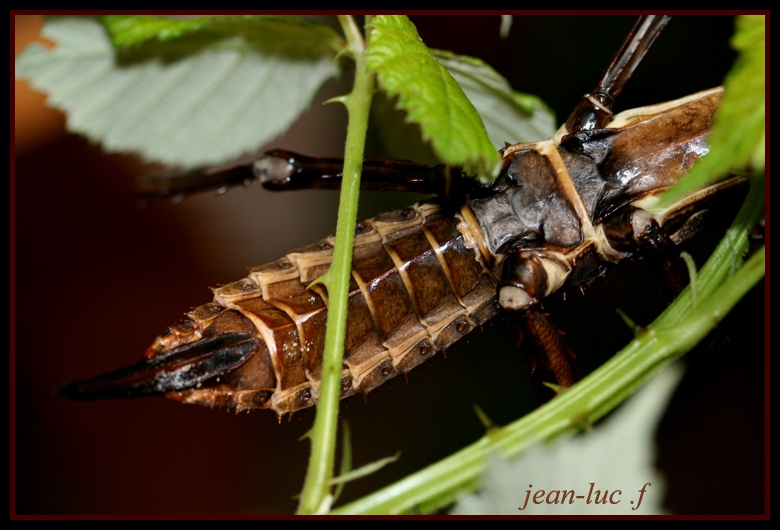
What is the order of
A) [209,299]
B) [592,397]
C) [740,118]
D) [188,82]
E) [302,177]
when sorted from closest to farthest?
1. [740,118]
2. [592,397]
3. [302,177]
4. [188,82]
5. [209,299]

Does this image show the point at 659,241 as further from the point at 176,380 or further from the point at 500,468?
the point at 176,380

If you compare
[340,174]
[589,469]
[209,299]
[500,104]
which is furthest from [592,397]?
[209,299]

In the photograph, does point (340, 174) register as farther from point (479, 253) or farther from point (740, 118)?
point (740, 118)

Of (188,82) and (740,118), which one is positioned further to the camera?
(188,82)

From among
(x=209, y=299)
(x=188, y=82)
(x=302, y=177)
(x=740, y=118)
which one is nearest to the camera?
(x=740, y=118)

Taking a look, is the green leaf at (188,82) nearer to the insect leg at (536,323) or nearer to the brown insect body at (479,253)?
the brown insect body at (479,253)

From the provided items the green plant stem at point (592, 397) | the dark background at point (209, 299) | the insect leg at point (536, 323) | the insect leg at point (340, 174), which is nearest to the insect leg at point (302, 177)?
the insect leg at point (340, 174)

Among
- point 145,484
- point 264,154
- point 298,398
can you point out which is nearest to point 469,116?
point 264,154
